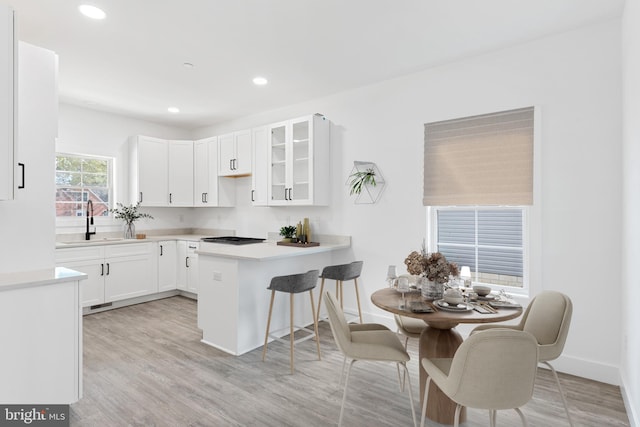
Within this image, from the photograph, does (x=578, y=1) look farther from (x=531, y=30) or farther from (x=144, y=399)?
(x=144, y=399)

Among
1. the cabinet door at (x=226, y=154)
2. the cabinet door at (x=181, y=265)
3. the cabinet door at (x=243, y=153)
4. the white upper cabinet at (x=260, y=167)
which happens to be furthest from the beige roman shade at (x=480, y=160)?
the cabinet door at (x=181, y=265)

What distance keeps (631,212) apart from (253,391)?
2927mm

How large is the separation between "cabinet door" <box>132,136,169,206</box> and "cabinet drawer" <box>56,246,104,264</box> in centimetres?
104

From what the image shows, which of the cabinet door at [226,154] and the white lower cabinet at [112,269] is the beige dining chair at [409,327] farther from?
the white lower cabinet at [112,269]

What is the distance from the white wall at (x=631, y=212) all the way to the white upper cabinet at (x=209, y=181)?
4841mm

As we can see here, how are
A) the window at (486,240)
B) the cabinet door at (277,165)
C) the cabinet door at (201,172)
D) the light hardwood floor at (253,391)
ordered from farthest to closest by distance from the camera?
the cabinet door at (201,172) < the cabinet door at (277,165) < the window at (486,240) < the light hardwood floor at (253,391)

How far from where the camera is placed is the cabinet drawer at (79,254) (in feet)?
14.4

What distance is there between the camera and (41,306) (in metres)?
2.14

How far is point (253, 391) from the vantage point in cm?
273

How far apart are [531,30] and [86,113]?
562 centimetres

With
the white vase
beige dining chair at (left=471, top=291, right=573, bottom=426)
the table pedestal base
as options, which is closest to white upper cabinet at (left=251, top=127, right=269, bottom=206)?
the white vase

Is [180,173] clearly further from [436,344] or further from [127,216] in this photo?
[436,344]

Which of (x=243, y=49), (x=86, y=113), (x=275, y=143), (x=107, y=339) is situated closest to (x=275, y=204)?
(x=275, y=143)

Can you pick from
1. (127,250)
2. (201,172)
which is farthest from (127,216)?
(201,172)
